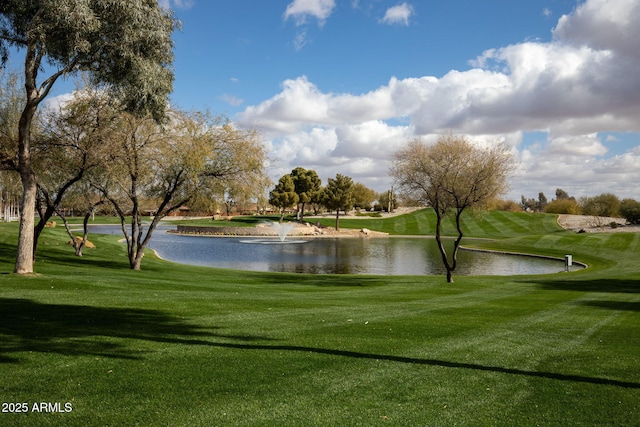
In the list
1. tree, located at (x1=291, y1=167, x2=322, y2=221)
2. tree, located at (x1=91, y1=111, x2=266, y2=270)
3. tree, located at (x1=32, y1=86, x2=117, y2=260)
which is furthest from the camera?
tree, located at (x1=291, y1=167, x2=322, y2=221)

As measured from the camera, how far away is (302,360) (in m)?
7.78

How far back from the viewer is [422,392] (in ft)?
21.8

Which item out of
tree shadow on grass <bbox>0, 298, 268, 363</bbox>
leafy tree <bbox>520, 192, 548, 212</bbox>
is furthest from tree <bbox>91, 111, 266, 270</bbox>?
leafy tree <bbox>520, 192, 548, 212</bbox>

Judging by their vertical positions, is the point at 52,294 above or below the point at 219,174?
below

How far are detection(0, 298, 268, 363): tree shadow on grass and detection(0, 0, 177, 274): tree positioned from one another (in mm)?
5957

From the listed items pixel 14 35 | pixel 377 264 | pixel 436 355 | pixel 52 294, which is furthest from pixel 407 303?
pixel 377 264

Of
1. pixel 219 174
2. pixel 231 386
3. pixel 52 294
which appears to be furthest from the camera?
pixel 219 174

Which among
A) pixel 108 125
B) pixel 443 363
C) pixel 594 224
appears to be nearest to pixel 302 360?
pixel 443 363

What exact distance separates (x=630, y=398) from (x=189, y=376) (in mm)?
6434

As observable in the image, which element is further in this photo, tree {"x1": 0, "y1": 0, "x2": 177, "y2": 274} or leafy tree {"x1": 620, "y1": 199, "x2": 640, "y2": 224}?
leafy tree {"x1": 620, "y1": 199, "x2": 640, "y2": 224}

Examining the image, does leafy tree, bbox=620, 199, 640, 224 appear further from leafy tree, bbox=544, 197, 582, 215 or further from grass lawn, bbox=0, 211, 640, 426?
grass lawn, bbox=0, 211, 640, 426

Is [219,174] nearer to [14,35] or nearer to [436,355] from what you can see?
[14,35]

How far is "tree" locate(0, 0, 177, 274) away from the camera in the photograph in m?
13.0

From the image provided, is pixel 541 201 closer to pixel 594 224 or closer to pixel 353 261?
pixel 594 224
